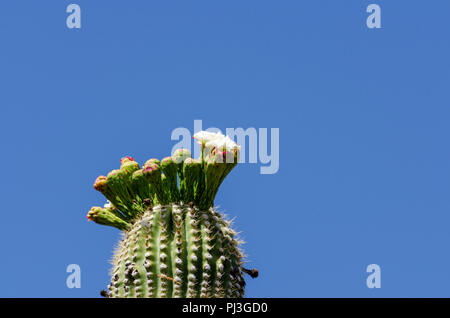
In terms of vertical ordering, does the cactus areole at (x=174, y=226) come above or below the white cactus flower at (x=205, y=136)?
below

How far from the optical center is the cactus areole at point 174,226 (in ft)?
43.3

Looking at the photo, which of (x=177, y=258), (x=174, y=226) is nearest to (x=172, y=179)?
(x=174, y=226)

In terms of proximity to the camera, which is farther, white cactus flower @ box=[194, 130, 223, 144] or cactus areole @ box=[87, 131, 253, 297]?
white cactus flower @ box=[194, 130, 223, 144]

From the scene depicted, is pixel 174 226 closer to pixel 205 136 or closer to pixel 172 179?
pixel 172 179

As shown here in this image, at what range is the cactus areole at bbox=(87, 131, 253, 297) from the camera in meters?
13.2

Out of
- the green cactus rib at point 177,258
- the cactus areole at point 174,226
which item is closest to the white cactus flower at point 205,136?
the cactus areole at point 174,226

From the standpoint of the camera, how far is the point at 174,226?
1349 cm

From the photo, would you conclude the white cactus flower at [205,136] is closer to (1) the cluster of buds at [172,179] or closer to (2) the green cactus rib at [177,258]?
(1) the cluster of buds at [172,179]

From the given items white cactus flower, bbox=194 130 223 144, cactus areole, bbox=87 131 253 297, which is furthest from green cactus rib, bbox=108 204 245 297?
white cactus flower, bbox=194 130 223 144

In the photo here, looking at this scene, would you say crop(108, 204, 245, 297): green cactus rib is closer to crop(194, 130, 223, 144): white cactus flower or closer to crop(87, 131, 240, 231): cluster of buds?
crop(87, 131, 240, 231): cluster of buds

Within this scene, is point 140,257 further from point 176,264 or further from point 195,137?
point 195,137

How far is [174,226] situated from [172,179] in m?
0.74

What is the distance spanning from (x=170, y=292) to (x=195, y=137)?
7.41 ft
